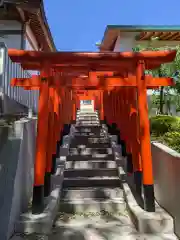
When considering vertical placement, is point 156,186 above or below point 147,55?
below

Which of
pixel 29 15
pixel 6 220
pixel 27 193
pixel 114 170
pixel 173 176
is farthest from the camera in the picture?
pixel 29 15

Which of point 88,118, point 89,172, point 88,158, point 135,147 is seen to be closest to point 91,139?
point 88,158

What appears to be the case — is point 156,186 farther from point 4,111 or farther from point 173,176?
point 4,111

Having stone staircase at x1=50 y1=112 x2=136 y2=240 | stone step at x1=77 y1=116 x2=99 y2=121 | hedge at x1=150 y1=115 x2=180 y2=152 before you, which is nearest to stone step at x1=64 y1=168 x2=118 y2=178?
stone staircase at x1=50 y1=112 x2=136 y2=240

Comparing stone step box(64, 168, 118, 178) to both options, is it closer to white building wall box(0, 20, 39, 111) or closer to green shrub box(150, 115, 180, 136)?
green shrub box(150, 115, 180, 136)

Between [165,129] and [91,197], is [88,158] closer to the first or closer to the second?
[91,197]

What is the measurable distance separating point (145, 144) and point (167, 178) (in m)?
0.70

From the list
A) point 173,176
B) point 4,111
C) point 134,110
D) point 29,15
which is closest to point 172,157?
point 173,176

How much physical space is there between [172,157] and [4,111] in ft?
10.5

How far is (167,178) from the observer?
4520 mm

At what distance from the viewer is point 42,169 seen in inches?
174

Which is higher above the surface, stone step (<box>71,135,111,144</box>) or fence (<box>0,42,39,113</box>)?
fence (<box>0,42,39,113</box>)

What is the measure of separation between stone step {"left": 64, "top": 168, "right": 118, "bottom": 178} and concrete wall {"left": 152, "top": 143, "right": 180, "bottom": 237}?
3.78 ft

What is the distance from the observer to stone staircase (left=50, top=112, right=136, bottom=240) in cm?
426
